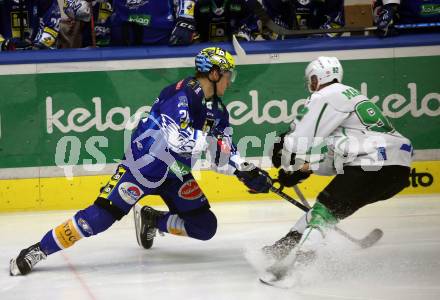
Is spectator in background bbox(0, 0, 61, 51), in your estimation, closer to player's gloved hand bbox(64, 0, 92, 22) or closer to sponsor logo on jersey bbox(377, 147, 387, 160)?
player's gloved hand bbox(64, 0, 92, 22)

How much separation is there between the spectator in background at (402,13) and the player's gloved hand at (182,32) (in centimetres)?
151

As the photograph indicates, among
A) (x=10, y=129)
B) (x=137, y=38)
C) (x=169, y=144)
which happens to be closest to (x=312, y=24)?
(x=137, y=38)

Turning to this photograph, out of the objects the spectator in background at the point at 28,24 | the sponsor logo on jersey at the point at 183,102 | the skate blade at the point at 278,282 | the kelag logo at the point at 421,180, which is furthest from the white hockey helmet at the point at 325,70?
the spectator in background at the point at 28,24

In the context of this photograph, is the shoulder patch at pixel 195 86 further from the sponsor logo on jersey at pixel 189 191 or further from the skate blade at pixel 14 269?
the skate blade at pixel 14 269

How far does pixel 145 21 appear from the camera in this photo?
705 cm

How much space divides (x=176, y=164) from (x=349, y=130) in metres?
0.97

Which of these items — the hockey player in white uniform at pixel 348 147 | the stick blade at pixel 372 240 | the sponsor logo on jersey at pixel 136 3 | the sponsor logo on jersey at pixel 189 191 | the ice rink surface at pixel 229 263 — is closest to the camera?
the ice rink surface at pixel 229 263

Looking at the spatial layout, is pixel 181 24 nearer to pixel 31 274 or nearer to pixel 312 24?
pixel 312 24

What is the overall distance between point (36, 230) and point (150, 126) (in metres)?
1.67

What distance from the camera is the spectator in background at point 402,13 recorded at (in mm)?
6949

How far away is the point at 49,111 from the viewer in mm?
6785

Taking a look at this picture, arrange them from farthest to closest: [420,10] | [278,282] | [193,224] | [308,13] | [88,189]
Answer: [308,13] < [420,10] < [88,189] < [193,224] < [278,282]

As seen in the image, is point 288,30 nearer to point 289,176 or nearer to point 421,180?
point 421,180

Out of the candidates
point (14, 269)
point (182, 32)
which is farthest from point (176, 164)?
point (182, 32)
